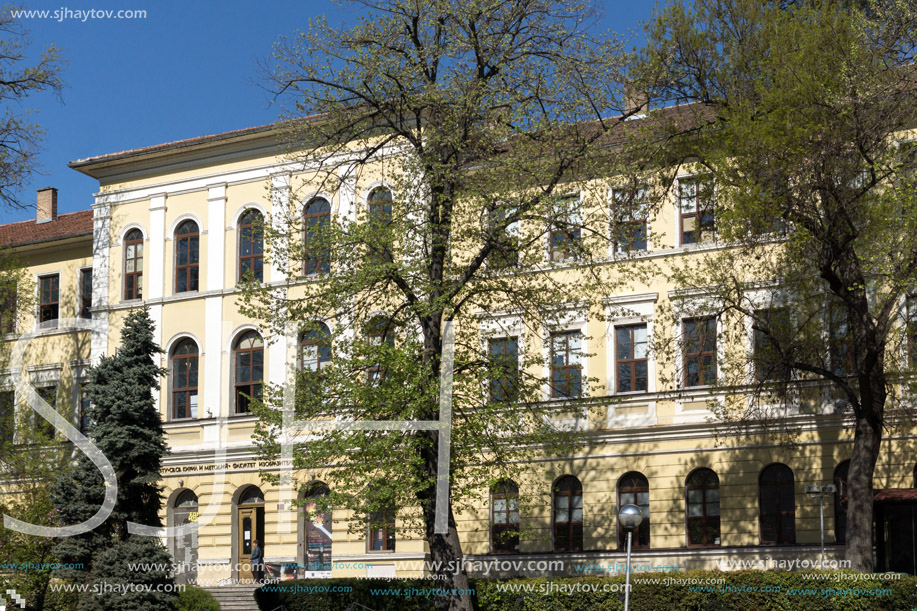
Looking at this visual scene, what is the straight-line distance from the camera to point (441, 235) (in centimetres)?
2428

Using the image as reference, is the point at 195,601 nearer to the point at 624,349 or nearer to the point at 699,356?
the point at 624,349

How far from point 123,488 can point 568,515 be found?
450 inches

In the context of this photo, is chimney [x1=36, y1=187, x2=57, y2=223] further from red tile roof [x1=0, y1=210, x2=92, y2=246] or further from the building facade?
the building facade

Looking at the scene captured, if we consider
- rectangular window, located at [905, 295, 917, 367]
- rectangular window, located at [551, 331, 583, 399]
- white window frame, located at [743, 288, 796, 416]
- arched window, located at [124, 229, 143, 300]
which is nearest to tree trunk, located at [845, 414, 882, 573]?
rectangular window, located at [905, 295, 917, 367]

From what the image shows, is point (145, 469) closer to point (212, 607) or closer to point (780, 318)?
point (212, 607)

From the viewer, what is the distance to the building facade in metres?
28.3

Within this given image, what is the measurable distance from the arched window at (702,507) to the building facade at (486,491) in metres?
0.05

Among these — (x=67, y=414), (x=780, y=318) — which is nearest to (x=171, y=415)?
(x=67, y=414)

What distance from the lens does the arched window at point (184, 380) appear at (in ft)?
118

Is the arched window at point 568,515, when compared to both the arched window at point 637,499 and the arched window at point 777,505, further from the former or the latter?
the arched window at point 777,505

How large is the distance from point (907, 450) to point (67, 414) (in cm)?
2447

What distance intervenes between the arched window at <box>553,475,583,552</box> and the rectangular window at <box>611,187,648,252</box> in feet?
23.2

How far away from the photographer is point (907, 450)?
2702 centimetres

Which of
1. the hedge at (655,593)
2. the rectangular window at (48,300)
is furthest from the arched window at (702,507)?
the rectangular window at (48,300)
